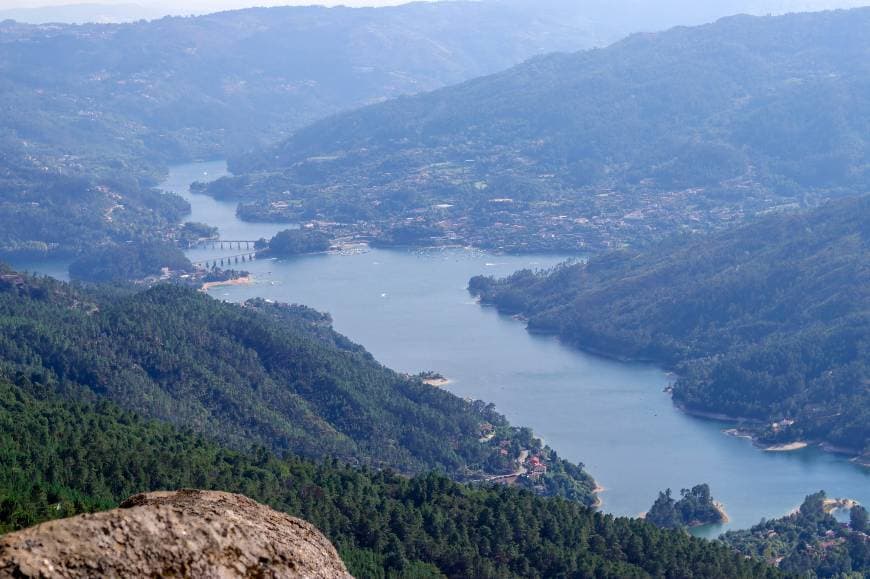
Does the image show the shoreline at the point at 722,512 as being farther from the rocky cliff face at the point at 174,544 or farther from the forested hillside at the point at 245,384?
the rocky cliff face at the point at 174,544

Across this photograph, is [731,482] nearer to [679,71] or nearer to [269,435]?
[269,435]

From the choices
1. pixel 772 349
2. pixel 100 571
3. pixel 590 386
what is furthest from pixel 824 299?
pixel 100 571

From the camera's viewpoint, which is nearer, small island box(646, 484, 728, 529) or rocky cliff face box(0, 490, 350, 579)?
rocky cliff face box(0, 490, 350, 579)

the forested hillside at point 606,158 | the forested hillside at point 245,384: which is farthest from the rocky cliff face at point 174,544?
the forested hillside at point 606,158

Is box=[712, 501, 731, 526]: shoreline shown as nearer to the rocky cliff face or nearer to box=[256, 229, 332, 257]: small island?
the rocky cliff face

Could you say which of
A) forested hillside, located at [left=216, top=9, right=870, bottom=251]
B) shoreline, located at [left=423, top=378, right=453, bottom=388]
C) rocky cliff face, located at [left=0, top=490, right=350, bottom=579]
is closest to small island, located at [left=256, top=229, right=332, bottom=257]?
forested hillside, located at [left=216, top=9, right=870, bottom=251]

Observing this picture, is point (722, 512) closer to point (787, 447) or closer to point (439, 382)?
point (787, 447)

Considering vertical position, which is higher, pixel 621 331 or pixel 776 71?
pixel 776 71
